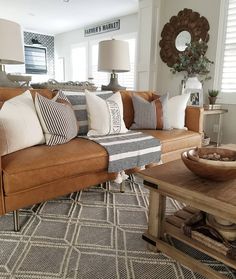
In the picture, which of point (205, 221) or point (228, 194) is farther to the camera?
point (205, 221)

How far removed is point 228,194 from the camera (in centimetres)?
109

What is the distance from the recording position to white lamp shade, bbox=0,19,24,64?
2.06 m

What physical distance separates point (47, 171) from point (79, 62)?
6.87 meters

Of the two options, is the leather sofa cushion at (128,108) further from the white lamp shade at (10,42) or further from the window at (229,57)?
the window at (229,57)

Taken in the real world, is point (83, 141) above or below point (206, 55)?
below

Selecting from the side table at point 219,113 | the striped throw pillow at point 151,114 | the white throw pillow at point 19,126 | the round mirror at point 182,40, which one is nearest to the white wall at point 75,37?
the round mirror at point 182,40

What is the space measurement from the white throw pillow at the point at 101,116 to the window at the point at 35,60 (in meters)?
6.88

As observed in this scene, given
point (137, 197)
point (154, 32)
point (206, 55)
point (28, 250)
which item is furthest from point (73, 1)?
point (28, 250)

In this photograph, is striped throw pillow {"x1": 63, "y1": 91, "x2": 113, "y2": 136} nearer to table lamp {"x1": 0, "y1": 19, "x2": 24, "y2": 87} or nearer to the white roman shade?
table lamp {"x1": 0, "y1": 19, "x2": 24, "y2": 87}

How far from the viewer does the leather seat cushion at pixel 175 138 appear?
2320 millimetres

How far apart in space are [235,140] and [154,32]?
235 centimetres

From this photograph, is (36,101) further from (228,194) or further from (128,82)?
(128,82)

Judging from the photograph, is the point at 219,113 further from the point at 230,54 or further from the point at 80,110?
the point at 80,110

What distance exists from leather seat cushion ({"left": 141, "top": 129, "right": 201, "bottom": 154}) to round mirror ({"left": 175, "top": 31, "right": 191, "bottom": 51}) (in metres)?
2.10
